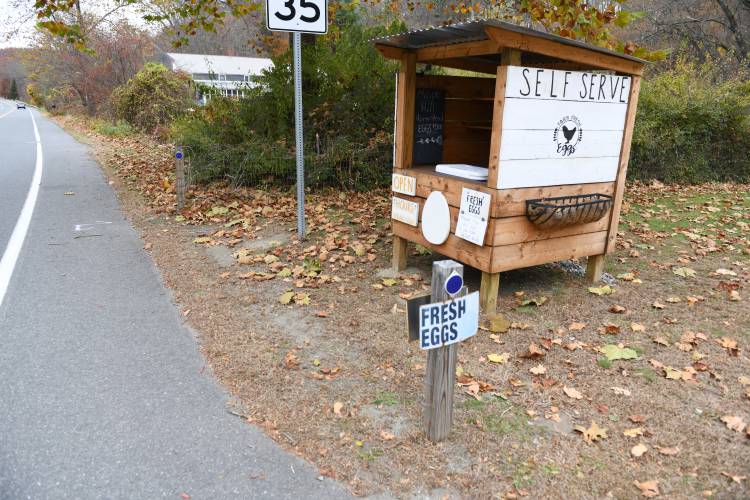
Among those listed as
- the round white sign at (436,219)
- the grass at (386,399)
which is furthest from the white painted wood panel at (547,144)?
the grass at (386,399)

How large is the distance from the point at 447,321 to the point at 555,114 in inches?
95.5

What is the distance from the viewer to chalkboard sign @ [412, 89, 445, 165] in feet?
18.7

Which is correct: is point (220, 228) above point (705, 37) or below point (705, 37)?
below

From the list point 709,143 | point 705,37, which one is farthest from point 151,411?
point 705,37

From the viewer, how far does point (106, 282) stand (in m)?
5.34

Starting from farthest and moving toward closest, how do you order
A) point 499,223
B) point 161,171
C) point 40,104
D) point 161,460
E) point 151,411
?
point 40,104, point 161,171, point 499,223, point 151,411, point 161,460

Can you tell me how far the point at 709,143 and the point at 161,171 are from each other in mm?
11016

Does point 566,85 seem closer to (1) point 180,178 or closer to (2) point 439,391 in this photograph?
(2) point 439,391

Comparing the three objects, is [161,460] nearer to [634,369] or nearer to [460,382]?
[460,382]

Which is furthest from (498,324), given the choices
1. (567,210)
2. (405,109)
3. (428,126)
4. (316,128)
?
(316,128)

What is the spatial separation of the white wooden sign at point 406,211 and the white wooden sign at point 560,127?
114 centimetres

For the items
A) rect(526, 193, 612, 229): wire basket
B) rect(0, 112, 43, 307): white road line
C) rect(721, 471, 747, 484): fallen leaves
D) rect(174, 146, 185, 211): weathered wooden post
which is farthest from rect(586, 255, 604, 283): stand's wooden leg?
rect(174, 146, 185, 211): weathered wooden post

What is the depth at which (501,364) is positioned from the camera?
150 inches

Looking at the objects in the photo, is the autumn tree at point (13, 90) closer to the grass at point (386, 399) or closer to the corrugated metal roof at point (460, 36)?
the corrugated metal roof at point (460, 36)
